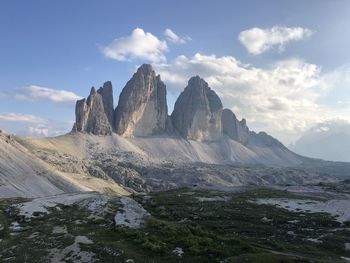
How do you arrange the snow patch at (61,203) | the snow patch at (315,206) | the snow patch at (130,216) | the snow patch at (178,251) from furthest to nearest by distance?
A: the snow patch at (315,206) → the snow patch at (61,203) → the snow patch at (130,216) → the snow patch at (178,251)

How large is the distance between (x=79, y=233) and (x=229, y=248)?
18798 millimetres

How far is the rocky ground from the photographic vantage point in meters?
38.5

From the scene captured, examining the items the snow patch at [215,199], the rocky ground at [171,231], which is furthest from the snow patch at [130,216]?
the snow patch at [215,199]

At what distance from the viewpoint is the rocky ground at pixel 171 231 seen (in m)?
38.5

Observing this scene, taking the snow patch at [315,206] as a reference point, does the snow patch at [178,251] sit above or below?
below

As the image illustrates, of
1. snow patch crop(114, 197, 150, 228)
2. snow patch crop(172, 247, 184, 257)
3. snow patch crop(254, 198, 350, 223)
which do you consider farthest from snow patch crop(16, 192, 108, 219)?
snow patch crop(254, 198, 350, 223)

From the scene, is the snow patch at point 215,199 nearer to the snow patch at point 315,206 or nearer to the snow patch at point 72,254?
the snow patch at point 315,206

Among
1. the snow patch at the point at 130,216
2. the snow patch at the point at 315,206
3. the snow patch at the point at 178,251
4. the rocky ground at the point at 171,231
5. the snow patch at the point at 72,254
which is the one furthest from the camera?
the snow patch at the point at 315,206

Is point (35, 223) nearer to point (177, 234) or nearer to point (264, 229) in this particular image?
point (177, 234)

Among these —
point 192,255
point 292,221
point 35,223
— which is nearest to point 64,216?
point 35,223

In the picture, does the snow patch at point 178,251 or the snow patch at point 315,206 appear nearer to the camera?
the snow patch at point 178,251

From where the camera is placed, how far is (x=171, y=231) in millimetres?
46406

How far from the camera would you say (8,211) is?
218ft

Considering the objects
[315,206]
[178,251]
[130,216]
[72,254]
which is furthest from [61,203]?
[315,206]
